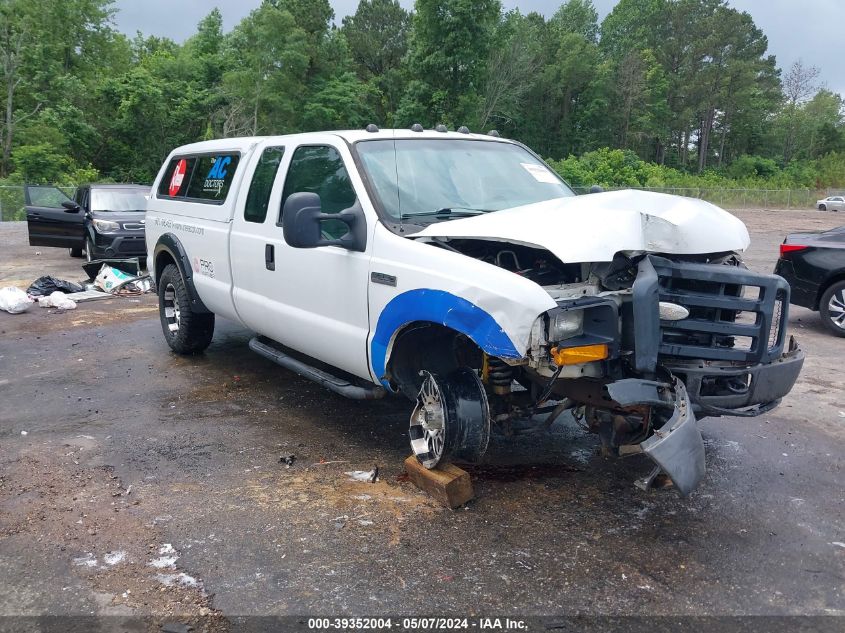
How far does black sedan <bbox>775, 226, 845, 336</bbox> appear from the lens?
838 cm

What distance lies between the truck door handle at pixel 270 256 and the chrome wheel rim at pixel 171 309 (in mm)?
2158

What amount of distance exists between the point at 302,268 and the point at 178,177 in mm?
2862

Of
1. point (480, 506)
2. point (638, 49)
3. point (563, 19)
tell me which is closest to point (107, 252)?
point (480, 506)

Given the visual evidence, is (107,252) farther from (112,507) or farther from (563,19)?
(563,19)

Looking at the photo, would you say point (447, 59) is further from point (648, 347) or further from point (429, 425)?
point (648, 347)

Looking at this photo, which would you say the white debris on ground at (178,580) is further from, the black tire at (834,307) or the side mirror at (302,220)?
the black tire at (834,307)

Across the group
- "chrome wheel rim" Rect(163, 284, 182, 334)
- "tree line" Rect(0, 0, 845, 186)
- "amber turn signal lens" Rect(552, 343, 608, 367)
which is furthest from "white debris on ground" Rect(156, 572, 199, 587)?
"tree line" Rect(0, 0, 845, 186)

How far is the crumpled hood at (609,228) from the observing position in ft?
11.4

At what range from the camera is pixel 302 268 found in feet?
16.2

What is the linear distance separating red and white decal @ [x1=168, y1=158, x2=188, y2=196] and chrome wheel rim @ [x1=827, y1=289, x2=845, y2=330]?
23.7ft

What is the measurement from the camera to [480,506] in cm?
403

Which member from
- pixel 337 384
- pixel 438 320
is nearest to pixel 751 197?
pixel 337 384

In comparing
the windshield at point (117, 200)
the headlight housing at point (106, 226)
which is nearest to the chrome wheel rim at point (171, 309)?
the headlight housing at point (106, 226)

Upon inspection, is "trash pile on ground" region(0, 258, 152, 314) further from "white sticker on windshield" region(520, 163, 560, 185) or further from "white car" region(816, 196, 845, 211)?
"white car" region(816, 196, 845, 211)
